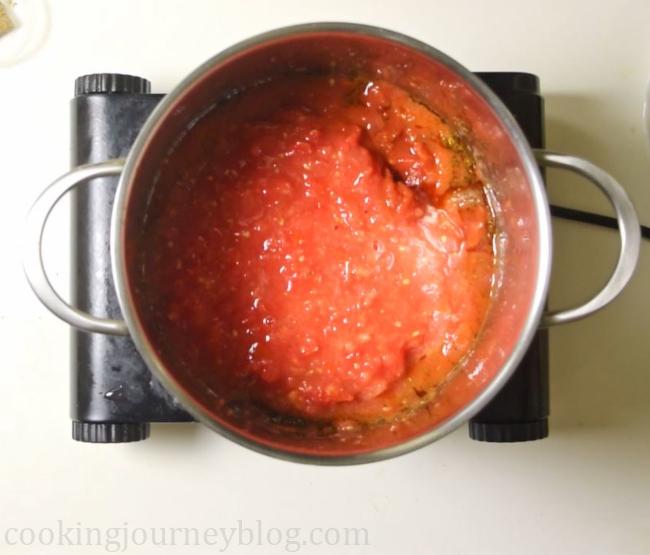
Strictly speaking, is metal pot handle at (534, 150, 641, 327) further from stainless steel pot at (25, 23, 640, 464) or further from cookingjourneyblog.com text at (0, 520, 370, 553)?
cookingjourneyblog.com text at (0, 520, 370, 553)

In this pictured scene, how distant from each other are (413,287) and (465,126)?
153 millimetres

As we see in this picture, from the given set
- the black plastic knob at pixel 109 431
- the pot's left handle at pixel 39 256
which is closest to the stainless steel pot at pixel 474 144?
the pot's left handle at pixel 39 256

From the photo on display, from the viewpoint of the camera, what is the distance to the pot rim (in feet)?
1.98

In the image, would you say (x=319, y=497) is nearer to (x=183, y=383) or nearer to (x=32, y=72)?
(x=183, y=383)

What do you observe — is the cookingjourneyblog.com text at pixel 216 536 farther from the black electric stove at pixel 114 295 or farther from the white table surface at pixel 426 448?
the black electric stove at pixel 114 295

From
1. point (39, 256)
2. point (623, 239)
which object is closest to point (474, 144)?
point (623, 239)

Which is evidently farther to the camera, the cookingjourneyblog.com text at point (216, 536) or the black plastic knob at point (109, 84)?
the cookingjourneyblog.com text at point (216, 536)

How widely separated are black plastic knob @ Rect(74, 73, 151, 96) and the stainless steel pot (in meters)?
0.09

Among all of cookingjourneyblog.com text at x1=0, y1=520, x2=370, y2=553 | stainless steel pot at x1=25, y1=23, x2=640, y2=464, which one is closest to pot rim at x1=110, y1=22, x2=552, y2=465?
stainless steel pot at x1=25, y1=23, x2=640, y2=464

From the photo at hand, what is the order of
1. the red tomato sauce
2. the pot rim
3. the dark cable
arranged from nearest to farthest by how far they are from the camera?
the pot rim, the red tomato sauce, the dark cable

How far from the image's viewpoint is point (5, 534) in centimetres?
84

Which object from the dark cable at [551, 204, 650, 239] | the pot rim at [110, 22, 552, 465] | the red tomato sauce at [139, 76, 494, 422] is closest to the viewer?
the pot rim at [110, 22, 552, 465]

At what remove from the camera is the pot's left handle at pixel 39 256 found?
2.05 ft

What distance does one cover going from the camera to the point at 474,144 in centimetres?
72
